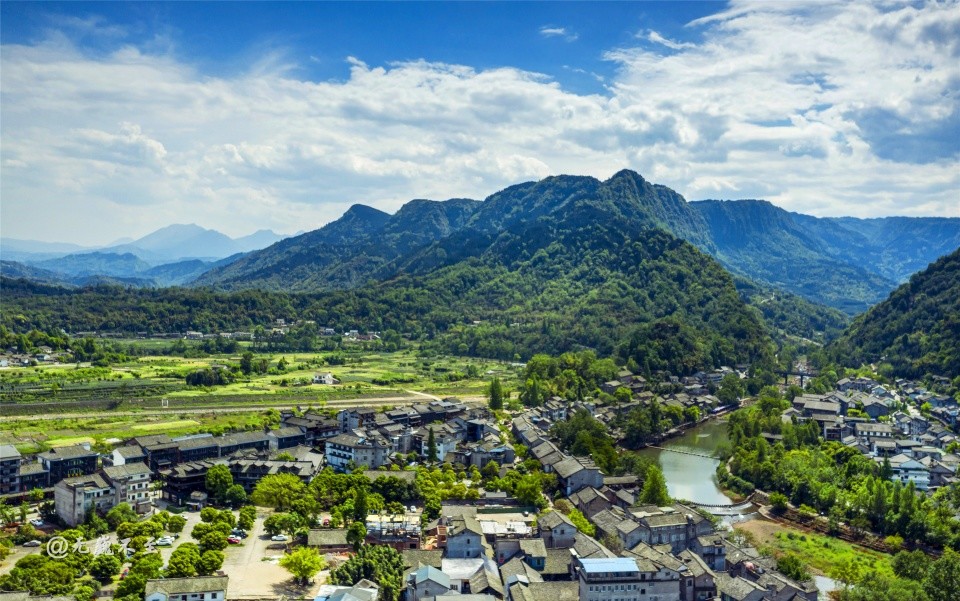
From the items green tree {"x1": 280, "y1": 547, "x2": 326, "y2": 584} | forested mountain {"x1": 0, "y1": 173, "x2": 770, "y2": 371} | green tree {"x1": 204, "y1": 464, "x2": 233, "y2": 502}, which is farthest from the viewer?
forested mountain {"x1": 0, "y1": 173, "x2": 770, "y2": 371}

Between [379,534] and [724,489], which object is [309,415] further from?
[724,489]

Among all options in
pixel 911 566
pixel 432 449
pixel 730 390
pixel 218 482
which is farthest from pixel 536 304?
pixel 911 566

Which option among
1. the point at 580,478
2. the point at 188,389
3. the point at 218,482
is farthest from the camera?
the point at 188,389

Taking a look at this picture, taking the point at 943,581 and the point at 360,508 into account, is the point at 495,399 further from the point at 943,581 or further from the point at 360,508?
the point at 943,581

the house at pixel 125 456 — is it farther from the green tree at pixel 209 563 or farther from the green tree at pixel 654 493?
the green tree at pixel 654 493

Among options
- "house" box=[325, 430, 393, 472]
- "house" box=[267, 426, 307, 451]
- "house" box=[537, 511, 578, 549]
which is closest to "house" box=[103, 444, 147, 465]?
"house" box=[267, 426, 307, 451]

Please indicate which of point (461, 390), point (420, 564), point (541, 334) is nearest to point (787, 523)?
point (420, 564)

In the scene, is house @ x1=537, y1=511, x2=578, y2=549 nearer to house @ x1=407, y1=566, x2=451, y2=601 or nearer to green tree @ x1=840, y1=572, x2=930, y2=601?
house @ x1=407, y1=566, x2=451, y2=601
